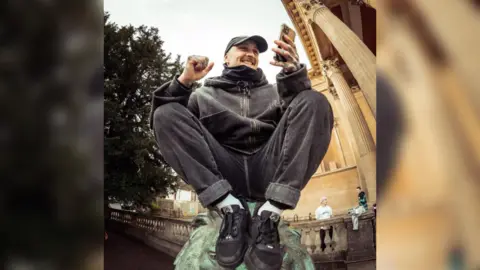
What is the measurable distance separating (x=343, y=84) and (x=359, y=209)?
0.78 metres

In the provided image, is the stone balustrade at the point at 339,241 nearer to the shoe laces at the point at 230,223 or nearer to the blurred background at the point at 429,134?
the shoe laces at the point at 230,223

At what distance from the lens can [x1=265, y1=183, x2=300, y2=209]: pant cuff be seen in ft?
4.26

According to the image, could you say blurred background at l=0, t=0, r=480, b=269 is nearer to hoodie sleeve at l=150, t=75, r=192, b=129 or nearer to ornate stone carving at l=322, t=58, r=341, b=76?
hoodie sleeve at l=150, t=75, r=192, b=129

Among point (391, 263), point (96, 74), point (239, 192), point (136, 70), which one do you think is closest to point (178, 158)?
point (239, 192)

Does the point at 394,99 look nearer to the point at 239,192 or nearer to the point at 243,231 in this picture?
the point at 243,231

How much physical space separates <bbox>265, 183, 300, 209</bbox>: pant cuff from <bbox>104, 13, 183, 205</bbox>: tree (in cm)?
187

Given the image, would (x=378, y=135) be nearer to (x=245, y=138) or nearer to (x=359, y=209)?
(x=245, y=138)

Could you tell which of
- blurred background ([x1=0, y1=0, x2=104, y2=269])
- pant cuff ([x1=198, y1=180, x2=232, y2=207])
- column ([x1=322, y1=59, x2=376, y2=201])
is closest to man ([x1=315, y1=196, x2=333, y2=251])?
column ([x1=322, y1=59, x2=376, y2=201])

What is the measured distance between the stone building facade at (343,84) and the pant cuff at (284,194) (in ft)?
4.30

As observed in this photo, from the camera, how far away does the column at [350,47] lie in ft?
8.33

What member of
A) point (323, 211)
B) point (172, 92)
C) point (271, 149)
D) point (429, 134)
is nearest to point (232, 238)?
point (271, 149)


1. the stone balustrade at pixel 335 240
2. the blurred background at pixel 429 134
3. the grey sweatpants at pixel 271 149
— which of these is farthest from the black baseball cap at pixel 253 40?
the stone balustrade at pixel 335 240

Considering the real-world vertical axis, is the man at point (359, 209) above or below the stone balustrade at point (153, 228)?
above

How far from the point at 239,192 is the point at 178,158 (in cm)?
27
